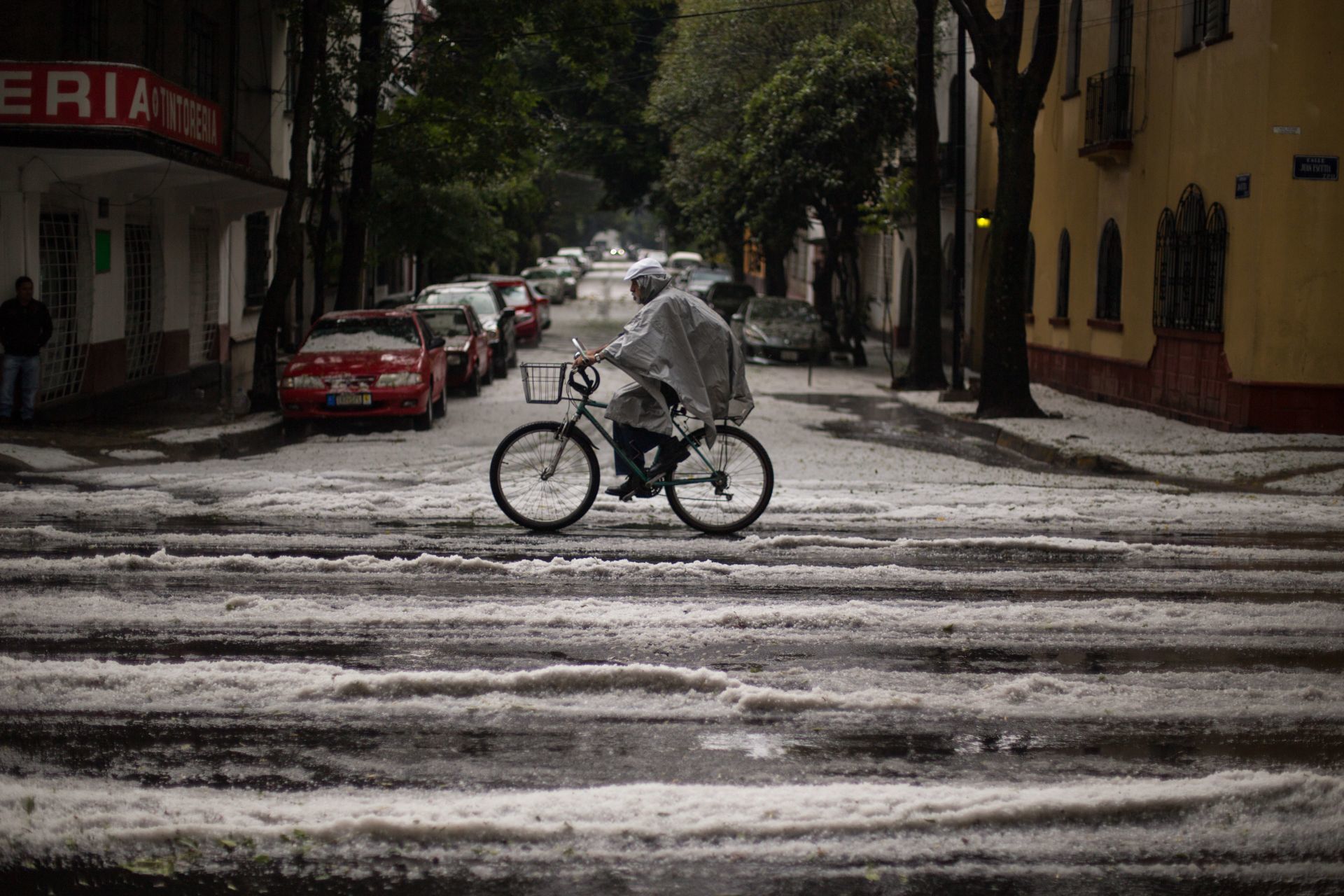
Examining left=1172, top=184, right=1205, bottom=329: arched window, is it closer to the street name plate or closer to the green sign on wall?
the street name plate

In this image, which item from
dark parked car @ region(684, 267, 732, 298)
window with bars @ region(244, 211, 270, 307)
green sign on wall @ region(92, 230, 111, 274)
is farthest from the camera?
dark parked car @ region(684, 267, 732, 298)

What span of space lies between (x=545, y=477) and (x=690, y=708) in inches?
173

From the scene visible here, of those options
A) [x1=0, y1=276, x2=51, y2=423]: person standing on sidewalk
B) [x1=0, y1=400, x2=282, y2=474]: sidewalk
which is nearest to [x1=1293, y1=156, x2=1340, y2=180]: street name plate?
[x1=0, y1=400, x2=282, y2=474]: sidewalk

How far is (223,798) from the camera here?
178 inches

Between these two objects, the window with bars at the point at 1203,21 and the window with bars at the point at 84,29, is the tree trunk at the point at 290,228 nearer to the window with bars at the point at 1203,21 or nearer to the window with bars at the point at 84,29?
the window with bars at the point at 84,29

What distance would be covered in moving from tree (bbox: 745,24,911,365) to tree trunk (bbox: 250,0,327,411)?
1423 cm

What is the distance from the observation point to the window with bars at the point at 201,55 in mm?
23516

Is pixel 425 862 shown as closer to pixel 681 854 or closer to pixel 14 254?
pixel 681 854

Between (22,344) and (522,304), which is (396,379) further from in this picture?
(522,304)

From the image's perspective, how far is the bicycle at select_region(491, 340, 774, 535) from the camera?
9680 mm

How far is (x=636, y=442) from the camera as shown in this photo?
953cm

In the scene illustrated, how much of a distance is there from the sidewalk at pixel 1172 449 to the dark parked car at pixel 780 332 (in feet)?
36.2

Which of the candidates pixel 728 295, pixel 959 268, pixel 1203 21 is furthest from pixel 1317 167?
pixel 728 295

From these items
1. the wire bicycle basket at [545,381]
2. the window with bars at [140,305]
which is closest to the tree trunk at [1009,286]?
the wire bicycle basket at [545,381]
